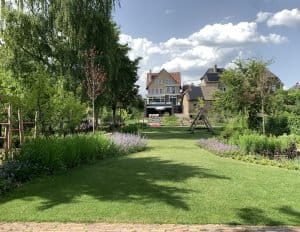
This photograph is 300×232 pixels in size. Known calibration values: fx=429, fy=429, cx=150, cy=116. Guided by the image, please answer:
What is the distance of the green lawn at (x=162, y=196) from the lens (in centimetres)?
738

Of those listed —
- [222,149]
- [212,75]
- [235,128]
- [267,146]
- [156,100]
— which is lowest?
[222,149]

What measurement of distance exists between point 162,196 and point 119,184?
5.21 ft

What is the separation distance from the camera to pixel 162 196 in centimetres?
875

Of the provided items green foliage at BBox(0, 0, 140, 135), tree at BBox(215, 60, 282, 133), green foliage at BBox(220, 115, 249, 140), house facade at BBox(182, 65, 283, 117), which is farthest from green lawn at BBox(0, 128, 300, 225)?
house facade at BBox(182, 65, 283, 117)

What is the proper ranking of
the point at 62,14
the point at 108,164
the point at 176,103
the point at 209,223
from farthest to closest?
the point at 176,103
the point at 62,14
the point at 108,164
the point at 209,223

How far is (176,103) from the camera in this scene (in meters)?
98.2

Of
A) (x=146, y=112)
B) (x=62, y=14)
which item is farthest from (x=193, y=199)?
(x=146, y=112)

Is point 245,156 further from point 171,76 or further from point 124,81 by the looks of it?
point 171,76

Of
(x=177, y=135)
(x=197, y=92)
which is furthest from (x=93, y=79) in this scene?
(x=197, y=92)

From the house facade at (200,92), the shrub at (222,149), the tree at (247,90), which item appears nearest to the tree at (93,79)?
the shrub at (222,149)

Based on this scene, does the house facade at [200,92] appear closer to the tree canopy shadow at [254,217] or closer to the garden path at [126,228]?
the tree canopy shadow at [254,217]

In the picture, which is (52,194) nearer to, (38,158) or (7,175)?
(7,175)

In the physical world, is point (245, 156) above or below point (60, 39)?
below

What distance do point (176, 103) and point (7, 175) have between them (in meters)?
88.7
